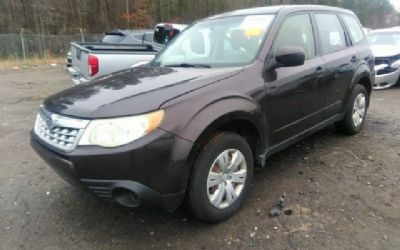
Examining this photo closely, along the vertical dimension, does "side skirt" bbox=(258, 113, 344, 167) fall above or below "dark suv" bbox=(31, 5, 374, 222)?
below

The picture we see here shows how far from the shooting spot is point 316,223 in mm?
3174

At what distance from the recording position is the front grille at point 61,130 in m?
2.75

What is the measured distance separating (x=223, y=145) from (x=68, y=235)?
143 centimetres

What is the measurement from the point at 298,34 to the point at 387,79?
5949 millimetres

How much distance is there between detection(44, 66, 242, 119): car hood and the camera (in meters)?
2.76

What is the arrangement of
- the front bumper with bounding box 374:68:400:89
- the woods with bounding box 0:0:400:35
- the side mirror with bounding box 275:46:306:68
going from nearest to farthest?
the side mirror with bounding box 275:46:306:68
the front bumper with bounding box 374:68:400:89
the woods with bounding box 0:0:400:35

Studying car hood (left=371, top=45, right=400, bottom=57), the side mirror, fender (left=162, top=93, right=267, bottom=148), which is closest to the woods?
car hood (left=371, top=45, right=400, bottom=57)

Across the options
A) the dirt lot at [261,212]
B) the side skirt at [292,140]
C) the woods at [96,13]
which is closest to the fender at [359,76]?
the side skirt at [292,140]

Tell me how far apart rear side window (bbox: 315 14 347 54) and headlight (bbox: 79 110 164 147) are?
8.76ft

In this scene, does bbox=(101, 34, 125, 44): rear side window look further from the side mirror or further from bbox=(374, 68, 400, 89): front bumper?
the side mirror

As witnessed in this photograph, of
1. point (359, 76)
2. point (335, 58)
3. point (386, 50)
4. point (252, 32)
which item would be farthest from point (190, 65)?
point (386, 50)

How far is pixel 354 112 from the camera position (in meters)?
5.30

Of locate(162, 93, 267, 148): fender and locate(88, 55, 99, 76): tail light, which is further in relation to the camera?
locate(88, 55, 99, 76): tail light

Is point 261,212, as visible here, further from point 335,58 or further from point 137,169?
point 335,58
